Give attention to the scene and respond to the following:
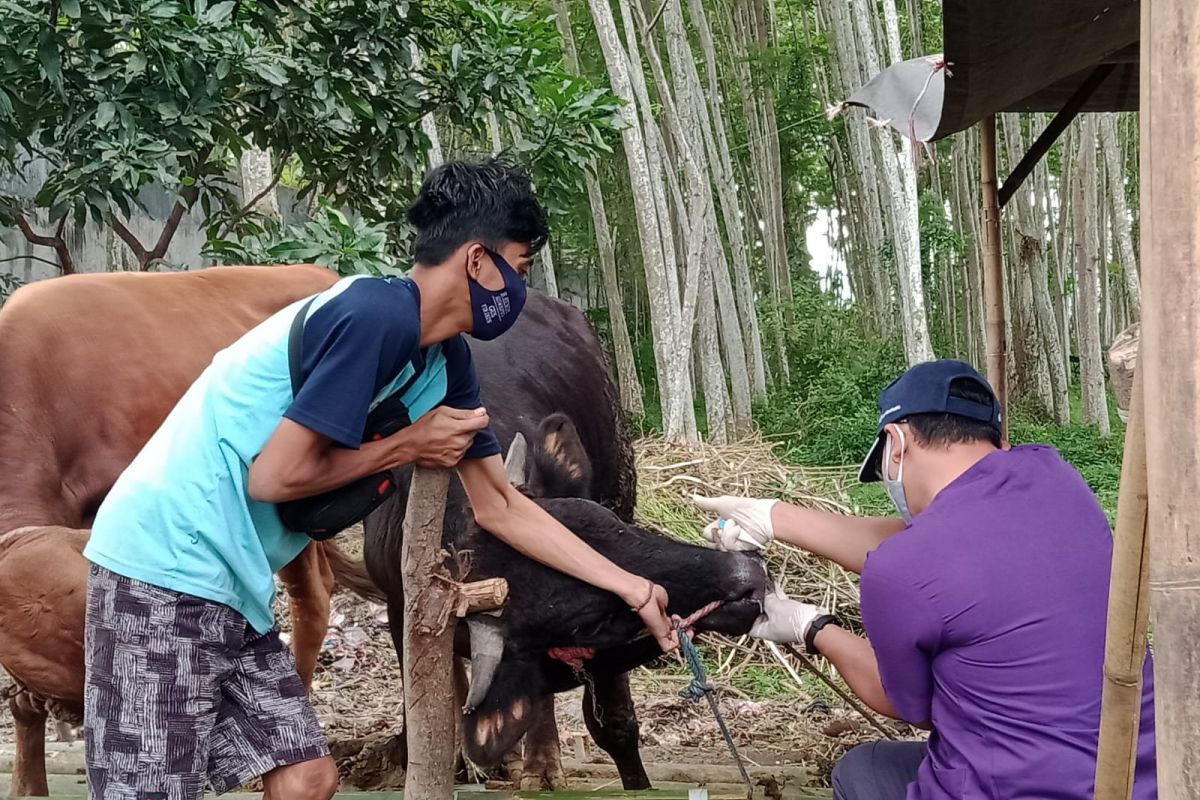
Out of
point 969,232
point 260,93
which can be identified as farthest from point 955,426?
point 969,232

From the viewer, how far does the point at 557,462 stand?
365 centimetres

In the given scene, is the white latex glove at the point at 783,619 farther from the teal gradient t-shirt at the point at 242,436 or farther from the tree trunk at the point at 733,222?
the tree trunk at the point at 733,222

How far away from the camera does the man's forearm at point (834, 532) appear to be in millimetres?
3070

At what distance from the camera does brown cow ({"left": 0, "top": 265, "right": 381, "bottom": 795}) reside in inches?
115

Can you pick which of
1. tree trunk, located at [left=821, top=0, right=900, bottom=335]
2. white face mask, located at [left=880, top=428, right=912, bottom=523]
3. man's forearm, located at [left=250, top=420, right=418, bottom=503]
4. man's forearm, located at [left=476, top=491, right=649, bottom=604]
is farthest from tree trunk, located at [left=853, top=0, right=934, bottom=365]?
man's forearm, located at [left=250, top=420, right=418, bottom=503]

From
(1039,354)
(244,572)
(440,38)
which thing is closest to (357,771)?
(244,572)

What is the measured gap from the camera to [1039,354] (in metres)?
17.2

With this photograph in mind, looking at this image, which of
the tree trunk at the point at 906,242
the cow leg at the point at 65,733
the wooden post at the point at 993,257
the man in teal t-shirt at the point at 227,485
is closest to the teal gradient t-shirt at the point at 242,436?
the man in teal t-shirt at the point at 227,485

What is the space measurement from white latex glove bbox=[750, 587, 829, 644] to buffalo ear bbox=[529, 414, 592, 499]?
925 mm

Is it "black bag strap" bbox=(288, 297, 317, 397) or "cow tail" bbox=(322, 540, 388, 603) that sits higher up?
"black bag strap" bbox=(288, 297, 317, 397)

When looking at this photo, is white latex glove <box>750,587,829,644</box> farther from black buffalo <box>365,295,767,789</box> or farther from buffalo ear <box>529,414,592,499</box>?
buffalo ear <box>529,414,592,499</box>

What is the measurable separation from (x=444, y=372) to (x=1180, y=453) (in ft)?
5.60

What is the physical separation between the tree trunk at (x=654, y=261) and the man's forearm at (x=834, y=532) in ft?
24.7

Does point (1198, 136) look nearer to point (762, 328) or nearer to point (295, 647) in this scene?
point (295, 647)
